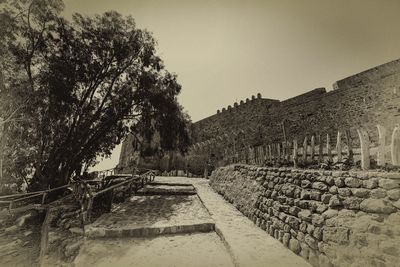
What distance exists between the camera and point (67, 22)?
9.20 metres

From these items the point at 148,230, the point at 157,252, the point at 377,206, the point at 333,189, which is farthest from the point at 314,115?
the point at 157,252

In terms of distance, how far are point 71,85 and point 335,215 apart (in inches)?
404

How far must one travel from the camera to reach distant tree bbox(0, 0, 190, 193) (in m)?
8.62

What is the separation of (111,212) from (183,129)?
655cm

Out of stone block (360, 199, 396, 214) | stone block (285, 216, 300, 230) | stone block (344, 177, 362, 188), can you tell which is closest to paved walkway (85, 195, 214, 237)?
stone block (285, 216, 300, 230)

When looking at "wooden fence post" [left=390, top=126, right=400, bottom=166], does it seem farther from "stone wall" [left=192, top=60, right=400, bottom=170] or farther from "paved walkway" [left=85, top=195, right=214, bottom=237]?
"paved walkway" [left=85, top=195, right=214, bottom=237]

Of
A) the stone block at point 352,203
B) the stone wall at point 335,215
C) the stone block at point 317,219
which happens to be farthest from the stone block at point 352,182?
the stone block at point 317,219

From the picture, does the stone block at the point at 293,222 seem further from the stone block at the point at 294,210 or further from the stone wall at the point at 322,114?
the stone wall at the point at 322,114

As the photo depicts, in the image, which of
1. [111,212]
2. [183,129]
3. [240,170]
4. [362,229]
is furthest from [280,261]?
[183,129]

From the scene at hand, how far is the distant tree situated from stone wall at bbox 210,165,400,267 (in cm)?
781

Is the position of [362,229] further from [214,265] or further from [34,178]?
[34,178]

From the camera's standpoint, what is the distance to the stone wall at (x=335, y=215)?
8.30ft

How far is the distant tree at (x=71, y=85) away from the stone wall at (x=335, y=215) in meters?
7.81

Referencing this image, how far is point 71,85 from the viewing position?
30.2 ft
